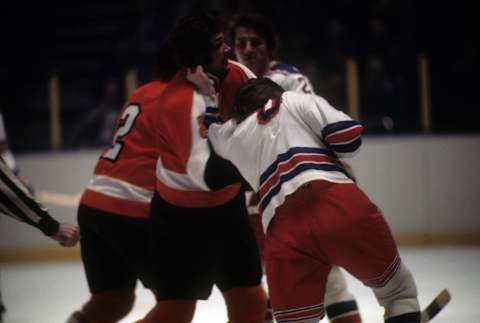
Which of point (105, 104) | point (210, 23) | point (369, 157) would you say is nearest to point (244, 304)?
point (210, 23)

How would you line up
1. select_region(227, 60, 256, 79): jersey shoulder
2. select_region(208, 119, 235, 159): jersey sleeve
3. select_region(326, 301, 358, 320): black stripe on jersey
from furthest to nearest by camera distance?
select_region(326, 301, 358, 320): black stripe on jersey < select_region(227, 60, 256, 79): jersey shoulder < select_region(208, 119, 235, 159): jersey sleeve

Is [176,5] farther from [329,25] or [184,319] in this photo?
[184,319]

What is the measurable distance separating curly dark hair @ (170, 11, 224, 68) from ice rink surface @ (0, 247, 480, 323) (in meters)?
1.88

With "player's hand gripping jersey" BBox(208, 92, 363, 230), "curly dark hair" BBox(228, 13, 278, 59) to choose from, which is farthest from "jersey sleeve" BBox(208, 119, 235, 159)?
"curly dark hair" BBox(228, 13, 278, 59)

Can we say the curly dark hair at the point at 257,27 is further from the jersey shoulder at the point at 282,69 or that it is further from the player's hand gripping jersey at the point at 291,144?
the player's hand gripping jersey at the point at 291,144

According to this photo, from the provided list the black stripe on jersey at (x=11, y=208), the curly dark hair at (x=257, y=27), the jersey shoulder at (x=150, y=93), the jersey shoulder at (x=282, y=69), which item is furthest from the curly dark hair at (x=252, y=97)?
the curly dark hair at (x=257, y=27)

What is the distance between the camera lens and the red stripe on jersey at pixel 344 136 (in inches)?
93.9

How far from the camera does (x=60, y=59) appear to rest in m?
8.83

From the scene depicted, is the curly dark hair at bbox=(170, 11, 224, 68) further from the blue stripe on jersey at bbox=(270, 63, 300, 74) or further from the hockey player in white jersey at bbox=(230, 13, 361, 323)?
the blue stripe on jersey at bbox=(270, 63, 300, 74)

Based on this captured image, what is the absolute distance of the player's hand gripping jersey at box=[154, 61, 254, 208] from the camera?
256cm

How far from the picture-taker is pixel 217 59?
264 cm

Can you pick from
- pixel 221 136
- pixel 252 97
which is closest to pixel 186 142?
pixel 221 136

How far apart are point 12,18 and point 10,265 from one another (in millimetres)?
2876

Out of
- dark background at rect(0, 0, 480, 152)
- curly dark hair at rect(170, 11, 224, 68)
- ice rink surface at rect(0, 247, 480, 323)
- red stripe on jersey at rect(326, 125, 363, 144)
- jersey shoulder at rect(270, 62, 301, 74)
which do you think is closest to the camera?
red stripe on jersey at rect(326, 125, 363, 144)
